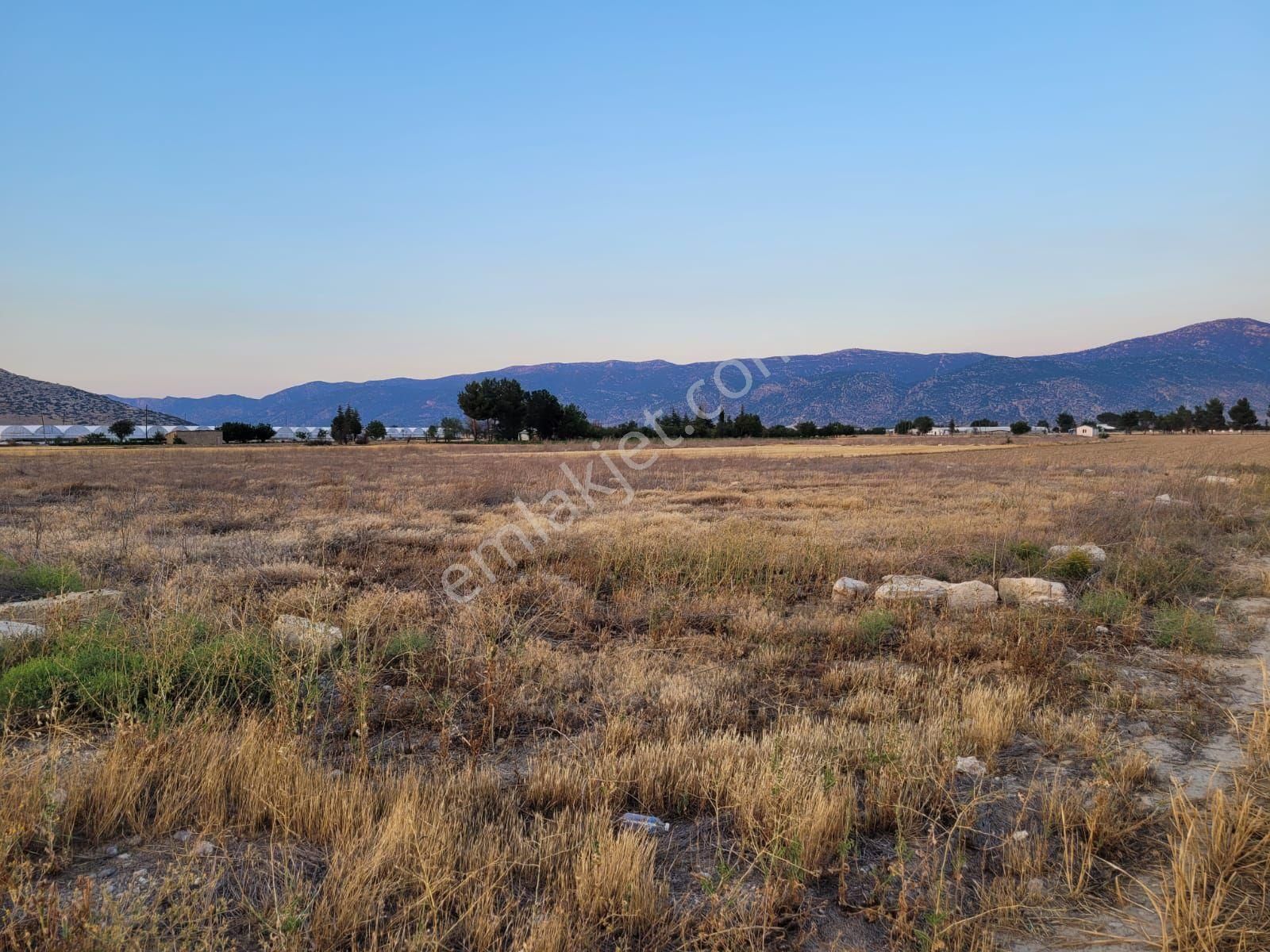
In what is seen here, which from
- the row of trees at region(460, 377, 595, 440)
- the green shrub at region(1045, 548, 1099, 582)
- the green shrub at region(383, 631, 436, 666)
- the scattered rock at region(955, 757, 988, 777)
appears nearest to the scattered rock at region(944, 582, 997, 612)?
the green shrub at region(1045, 548, 1099, 582)

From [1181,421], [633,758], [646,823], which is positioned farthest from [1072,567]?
[1181,421]

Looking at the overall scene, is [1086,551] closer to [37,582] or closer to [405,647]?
[405,647]

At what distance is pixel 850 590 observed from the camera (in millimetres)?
9023

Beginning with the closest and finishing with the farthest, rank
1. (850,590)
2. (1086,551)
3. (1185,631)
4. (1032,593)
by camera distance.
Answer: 1. (1185,631)
2. (1032,593)
3. (850,590)
4. (1086,551)

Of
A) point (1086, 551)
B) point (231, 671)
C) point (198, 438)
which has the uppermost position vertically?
point (198, 438)

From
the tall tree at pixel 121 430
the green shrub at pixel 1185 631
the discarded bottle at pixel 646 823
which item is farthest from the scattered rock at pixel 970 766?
the tall tree at pixel 121 430

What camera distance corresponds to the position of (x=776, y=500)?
2077 centimetres

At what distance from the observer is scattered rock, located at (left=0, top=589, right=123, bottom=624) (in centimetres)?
654

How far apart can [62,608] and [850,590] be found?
8802 millimetres

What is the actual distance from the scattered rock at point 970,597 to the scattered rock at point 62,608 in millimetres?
9446

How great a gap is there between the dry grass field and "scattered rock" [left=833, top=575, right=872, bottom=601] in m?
0.23

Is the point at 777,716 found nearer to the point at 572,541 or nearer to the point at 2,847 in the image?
the point at 2,847

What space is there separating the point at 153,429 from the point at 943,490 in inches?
5902

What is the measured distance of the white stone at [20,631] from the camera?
5840 mm
